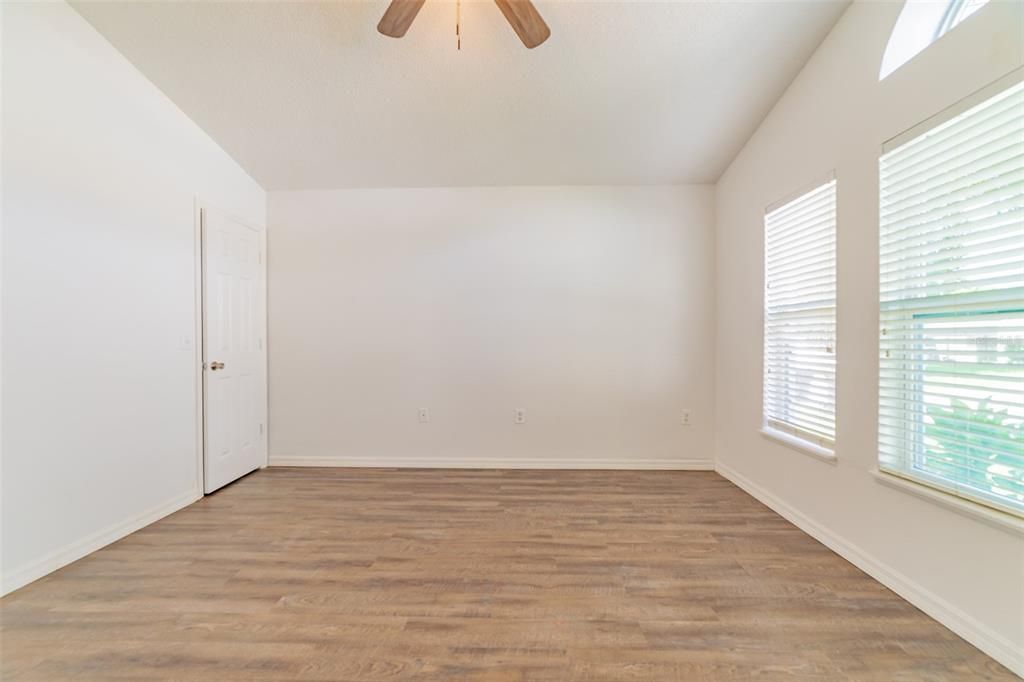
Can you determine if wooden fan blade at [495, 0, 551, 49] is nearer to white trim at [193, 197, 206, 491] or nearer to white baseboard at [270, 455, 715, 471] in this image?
white trim at [193, 197, 206, 491]

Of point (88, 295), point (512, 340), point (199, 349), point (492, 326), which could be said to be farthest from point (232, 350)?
point (512, 340)

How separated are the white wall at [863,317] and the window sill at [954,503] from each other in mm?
34

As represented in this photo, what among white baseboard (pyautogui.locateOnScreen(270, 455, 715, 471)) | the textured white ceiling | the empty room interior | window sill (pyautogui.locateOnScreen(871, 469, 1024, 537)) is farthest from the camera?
white baseboard (pyautogui.locateOnScreen(270, 455, 715, 471))

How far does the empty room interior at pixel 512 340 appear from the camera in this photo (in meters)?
1.60

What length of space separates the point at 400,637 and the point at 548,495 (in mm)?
1664

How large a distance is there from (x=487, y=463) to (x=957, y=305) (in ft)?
10.4

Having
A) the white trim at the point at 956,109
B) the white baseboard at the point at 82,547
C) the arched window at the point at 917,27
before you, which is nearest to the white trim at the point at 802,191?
the white trim at the point at 956,109

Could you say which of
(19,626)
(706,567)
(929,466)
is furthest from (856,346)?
(19,626)

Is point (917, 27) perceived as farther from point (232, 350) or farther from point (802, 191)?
point (232, 350)

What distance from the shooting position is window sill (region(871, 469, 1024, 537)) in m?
1.46

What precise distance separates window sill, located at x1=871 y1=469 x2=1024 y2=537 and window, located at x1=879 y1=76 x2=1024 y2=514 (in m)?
0.03

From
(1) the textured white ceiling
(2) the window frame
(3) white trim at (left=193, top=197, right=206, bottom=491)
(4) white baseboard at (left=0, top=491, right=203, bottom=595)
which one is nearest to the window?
(2) the window frame

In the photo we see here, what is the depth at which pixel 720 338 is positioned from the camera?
367cm

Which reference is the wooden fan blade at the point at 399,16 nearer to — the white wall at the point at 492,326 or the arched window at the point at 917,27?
the white wall at the point at 492,326
